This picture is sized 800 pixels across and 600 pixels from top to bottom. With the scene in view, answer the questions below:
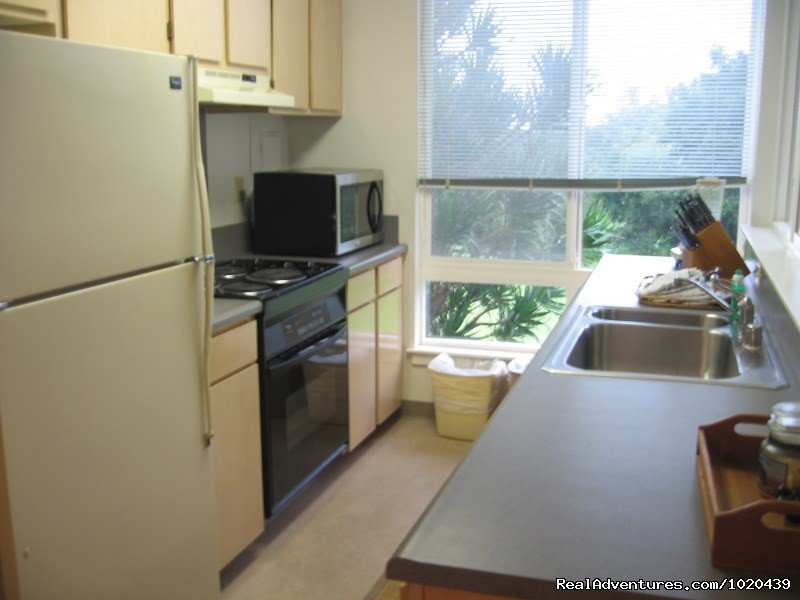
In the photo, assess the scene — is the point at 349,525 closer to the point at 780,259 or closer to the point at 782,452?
the point at 780,259

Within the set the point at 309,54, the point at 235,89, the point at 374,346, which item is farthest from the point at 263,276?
the point at 309,54

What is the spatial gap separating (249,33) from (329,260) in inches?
38.6

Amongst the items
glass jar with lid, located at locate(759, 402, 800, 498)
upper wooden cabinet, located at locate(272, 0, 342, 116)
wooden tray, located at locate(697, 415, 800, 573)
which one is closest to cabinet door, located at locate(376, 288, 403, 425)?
upper wooden cabinet, located at locate(272, 0, 342, 116)

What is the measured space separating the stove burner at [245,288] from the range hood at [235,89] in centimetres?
61

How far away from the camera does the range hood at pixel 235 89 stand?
2.61 meters

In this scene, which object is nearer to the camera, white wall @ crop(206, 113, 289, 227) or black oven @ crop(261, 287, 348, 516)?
black oven @ crop(261, 287, 348, 516)

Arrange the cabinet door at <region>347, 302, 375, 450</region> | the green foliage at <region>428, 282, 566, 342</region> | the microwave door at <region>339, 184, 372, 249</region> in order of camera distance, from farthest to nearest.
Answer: the green foliage at <region>428, 282, 566, 342</region> < the microwave door at <region>339, 184, 372, 249</region> < the cabinet door at <region>347, 302, 375, 450</region>

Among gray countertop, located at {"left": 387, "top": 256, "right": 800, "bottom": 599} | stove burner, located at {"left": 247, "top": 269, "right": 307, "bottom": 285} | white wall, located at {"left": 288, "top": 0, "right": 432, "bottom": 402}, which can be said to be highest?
white wall, located at {"left": 288, "top": 0, "right": 432, "bottom": 402}

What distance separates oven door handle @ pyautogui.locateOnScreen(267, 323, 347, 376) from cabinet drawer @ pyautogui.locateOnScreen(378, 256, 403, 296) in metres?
0.50

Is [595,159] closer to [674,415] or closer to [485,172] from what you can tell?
[485,172]

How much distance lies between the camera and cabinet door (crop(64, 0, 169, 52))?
2.16 meters

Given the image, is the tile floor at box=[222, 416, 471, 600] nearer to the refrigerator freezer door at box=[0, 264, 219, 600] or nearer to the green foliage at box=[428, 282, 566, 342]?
the refrigerator freezer door at box=[0, 264, 219, 600]

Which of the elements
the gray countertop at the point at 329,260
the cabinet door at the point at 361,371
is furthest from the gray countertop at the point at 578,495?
the cabinet door at the point at 361,371

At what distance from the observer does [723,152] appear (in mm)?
3750
